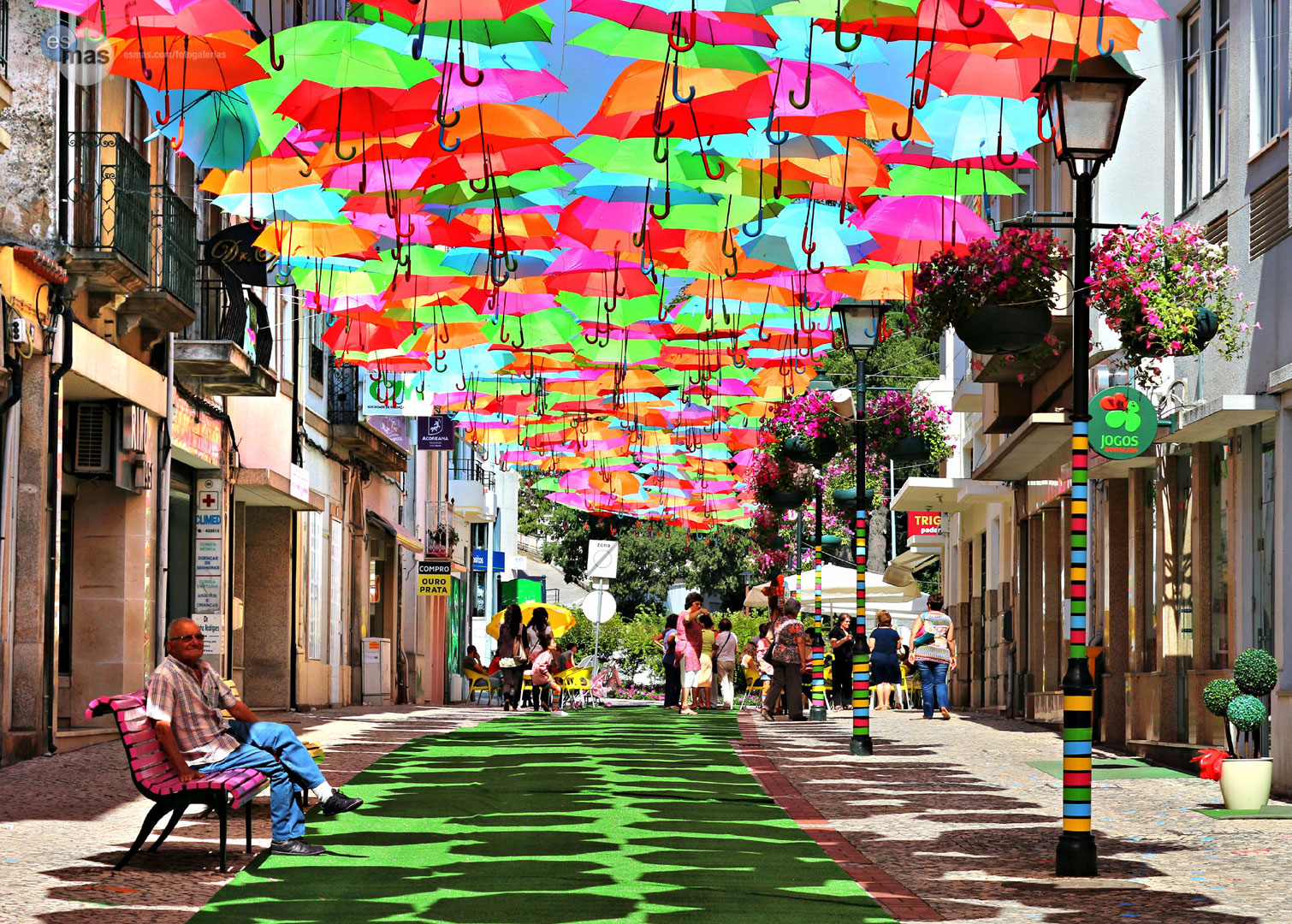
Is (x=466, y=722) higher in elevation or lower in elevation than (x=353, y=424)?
lower

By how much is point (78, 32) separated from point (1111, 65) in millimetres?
6960

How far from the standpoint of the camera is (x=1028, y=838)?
11.8 metres

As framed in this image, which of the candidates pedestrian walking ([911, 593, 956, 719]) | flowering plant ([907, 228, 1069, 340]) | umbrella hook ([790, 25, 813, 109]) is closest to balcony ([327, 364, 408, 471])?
pedestrian walking ([911, 593, 956, 719])

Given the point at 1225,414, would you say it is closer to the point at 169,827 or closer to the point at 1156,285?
the point at 1156,285

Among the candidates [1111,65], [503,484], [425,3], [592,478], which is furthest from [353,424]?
[503,484]

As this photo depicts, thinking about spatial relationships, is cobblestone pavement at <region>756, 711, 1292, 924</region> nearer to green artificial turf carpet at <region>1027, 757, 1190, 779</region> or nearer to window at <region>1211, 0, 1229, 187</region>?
green artificial turf carpet at <region>1027, 757, 1190, 779</region>

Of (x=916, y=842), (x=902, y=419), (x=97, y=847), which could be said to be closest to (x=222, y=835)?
(x=97, y=847)

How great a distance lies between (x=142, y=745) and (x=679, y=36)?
6032 millimetres

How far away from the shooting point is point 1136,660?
859 inches

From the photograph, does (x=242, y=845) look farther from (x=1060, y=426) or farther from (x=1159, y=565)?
(x=1060, y=426)

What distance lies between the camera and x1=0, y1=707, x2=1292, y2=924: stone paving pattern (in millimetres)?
8820

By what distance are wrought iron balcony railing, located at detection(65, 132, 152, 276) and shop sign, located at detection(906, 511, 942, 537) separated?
2800cm

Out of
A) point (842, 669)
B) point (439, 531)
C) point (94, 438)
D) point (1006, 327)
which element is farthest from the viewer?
point (439, 531)

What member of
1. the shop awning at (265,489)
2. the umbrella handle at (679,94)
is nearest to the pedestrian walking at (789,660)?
the shop awning at (265,489)
